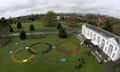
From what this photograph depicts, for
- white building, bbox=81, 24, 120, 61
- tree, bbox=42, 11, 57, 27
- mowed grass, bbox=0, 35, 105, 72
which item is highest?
tree, bbox=42, 11, 57, 27

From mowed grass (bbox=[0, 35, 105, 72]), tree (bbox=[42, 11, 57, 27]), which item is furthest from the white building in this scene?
tree (bbox=[42, 11, 57, 27])

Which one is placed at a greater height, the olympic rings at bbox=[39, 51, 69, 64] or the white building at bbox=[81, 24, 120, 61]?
the white building at bbox=[81, 24, 120, 61]

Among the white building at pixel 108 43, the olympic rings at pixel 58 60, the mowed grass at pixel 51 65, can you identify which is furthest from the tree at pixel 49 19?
the olympic rings at pixel 58 60

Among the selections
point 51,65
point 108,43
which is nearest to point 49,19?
point 51,65

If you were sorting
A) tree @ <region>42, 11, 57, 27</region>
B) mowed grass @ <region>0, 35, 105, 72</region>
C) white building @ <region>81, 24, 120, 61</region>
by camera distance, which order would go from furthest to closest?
tree @ <region>42, 11, 57, 27</region>
mowed grass @ <region>0, 35, 105, 72</region>
white building @ <region>81, 24, 120, 61</region>

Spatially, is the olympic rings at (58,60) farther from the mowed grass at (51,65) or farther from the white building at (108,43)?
the white building at (108,43)

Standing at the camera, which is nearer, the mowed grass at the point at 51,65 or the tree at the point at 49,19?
the mowed grass at the point at 51,65

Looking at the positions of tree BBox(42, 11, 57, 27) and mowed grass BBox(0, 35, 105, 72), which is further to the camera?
tree BBox(42, 11, 57, 27)

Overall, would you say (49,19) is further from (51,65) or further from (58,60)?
(51,65)

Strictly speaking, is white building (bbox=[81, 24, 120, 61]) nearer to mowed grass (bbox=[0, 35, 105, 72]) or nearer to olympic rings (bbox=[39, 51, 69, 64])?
mowed grass (bbox=[0, 35, 105, 72])

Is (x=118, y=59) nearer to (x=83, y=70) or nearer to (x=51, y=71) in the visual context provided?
(x=83, y=70)

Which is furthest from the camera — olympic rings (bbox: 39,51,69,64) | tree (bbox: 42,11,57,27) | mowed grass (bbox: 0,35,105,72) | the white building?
tree (bbox: 42,11,57,27)
